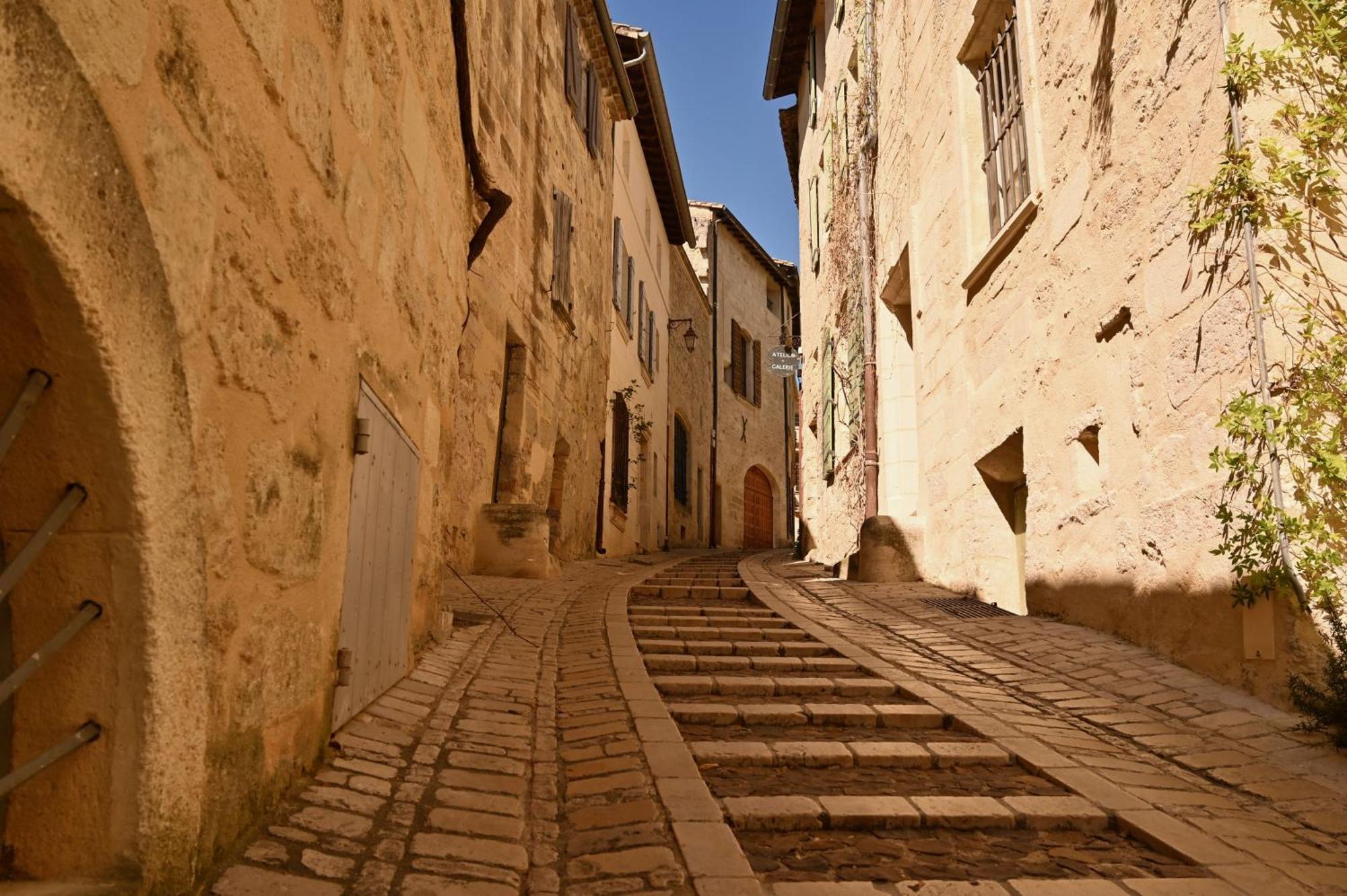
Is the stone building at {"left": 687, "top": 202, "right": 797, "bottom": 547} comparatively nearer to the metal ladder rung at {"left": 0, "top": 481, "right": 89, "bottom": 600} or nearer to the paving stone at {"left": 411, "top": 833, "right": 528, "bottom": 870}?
the paving stone at {"left": 411, "top": 833, "right": 528, "bottom": 870}

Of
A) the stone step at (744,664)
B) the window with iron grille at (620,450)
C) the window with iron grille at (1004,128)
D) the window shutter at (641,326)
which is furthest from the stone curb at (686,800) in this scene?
the window shutter at (641,326)

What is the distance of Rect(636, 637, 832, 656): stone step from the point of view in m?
5.61

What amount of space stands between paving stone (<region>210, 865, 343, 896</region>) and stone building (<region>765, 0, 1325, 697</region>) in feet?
11.4

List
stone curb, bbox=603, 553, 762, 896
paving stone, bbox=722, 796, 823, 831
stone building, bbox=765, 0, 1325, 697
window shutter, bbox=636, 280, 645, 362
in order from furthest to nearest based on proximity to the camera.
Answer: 1. window shutter, bbox=636, 280, 645, 362
2. stone building, bbox=765, 0, 1325, 697
3. paving stone, bbox=722, 796, 823, 831
4. stone curb, bbox=603, 553, 762, 896

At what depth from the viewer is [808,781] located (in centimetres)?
339

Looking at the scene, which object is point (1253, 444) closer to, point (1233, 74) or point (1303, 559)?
point (1303, 559)

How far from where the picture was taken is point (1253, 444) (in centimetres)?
397

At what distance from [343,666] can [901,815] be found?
1742 mm

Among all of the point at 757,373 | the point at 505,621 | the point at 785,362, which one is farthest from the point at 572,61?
the point at 757,373

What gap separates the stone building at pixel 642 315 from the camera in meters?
15.3

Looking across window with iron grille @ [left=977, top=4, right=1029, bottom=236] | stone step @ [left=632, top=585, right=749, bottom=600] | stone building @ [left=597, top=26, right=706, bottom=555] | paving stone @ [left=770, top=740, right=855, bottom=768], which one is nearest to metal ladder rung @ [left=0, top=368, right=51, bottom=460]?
paving stone @ [left=770, top=740, right=855, bottom=768]

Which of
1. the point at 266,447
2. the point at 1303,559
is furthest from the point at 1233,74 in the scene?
the point at 266,447

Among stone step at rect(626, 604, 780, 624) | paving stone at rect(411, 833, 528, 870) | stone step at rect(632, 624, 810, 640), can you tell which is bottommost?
paving stone at rect(411, 833, 528, 870)

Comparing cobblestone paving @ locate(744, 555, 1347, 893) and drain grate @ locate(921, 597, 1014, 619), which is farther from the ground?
drain grate @ locate(921, 597, 1014, 619)
